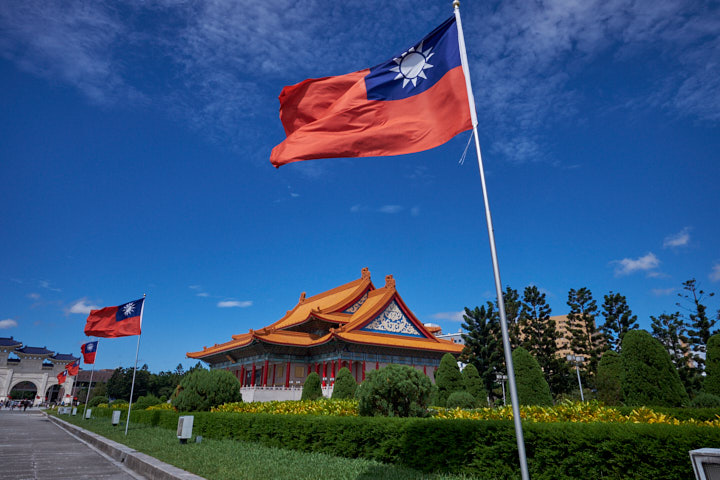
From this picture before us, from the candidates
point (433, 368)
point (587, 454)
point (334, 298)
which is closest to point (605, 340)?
point (433, 368)

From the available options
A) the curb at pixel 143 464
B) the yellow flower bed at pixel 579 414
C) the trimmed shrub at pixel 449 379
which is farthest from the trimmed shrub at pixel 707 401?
the curb at pixel 143 464

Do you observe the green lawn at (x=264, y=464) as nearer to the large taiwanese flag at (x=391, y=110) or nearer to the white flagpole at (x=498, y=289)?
the white flagpole at (x=498, y=289)

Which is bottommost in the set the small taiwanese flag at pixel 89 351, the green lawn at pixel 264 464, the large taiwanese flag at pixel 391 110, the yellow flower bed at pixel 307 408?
the green lawn at pixel 264 464

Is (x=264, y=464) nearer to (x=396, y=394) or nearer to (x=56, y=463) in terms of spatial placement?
(x=396, y=394)

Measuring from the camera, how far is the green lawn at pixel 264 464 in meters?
6.41

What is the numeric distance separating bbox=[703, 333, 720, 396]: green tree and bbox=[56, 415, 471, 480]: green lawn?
593 inches

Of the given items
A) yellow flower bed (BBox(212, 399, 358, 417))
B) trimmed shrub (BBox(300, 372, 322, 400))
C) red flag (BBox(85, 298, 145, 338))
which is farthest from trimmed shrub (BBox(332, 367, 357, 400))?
red flag (BBox(85, 298, 145, 338))

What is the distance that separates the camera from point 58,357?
7469 centimetres

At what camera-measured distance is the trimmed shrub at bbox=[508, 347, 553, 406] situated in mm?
15336

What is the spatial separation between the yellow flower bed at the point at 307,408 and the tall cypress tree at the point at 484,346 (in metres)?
20.0

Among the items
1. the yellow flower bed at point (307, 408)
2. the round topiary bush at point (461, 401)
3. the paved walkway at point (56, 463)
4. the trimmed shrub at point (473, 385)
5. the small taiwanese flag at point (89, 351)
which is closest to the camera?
the paved walkway at point (56, 463)

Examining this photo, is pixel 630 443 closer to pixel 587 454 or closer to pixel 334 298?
pixel 587 454

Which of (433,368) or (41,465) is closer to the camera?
(41,465)

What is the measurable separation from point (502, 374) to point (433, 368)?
7.71 metres
